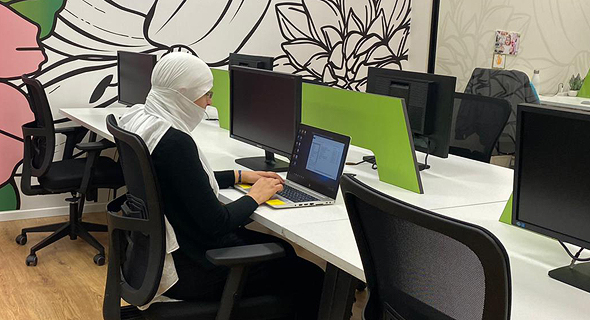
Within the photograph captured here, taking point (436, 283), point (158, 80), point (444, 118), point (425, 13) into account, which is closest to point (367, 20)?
point (425, 13)

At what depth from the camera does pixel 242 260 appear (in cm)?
187

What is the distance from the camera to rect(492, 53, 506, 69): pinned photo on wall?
19.2 ft

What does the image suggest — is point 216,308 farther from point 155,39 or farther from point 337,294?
point 155,39

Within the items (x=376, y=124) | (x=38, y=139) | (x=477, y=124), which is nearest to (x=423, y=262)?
(x=376, y=124)

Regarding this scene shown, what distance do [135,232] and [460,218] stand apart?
1075mm

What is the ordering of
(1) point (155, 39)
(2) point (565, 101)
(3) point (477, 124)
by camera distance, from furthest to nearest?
(2) point (565, 101) → (1) point (155, 39) → (3) point (477, 124)

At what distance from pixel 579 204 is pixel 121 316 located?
1.43 m

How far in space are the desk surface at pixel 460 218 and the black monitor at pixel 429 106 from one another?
0.14m

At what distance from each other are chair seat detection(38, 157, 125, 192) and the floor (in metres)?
0.41

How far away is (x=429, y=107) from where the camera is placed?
9.52 ft

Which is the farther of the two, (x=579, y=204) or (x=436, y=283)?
(x=579, y=204)

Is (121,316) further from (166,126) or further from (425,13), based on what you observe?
(425,13)

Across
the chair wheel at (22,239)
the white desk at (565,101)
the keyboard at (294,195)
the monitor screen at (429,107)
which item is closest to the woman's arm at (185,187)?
the keyboard at (294,195)

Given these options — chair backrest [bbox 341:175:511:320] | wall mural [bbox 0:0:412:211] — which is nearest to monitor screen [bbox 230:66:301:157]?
chair backrest [bbox 341:175:511:320]
